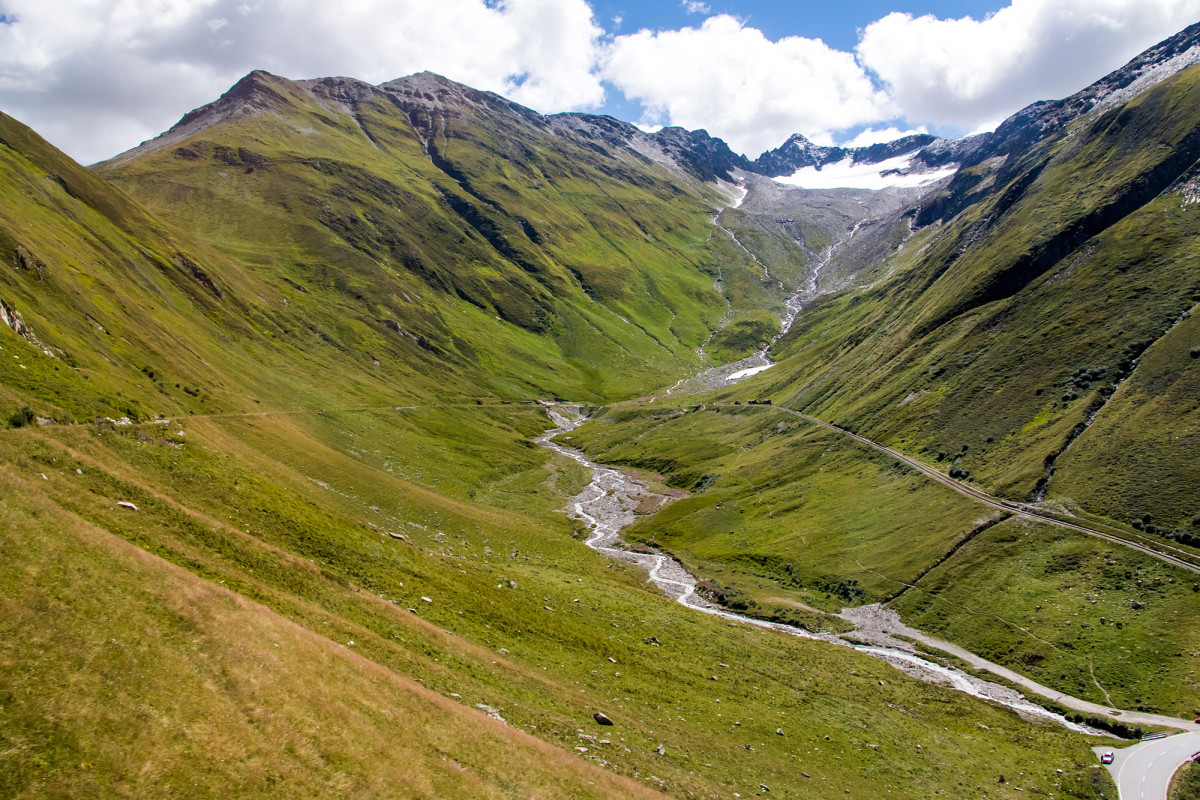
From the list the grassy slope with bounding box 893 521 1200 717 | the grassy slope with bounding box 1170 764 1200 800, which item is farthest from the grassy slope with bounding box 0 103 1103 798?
the grassy slope with bounding box 893 521 1200 717

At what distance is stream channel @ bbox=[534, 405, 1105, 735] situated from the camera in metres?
55.6

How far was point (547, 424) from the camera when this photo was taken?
196 metres

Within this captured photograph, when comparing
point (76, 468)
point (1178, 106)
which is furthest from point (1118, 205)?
point (76, 468)

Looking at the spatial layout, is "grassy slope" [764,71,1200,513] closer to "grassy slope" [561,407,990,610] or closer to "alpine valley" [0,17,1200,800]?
"alpine valley" [0,17,1200,800]

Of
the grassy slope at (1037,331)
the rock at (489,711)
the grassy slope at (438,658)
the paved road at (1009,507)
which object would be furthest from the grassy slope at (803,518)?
the rock at (489,711)

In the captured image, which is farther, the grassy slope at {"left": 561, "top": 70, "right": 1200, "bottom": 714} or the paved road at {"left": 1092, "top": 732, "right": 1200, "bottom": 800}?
the grassy slope at {"left": 561, "top": 70, "right": 1200, "bottom": 714}

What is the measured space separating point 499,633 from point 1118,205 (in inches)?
6462

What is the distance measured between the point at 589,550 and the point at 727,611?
81.1 feet

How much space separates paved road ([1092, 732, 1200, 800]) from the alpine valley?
1.60 m

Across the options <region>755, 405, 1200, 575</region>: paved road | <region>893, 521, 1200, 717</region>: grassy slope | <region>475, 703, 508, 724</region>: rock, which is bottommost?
<region>475, 703, 508, 724</region>: rock

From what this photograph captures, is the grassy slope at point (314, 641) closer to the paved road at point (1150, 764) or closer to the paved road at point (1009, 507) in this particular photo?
the paved road at point (1150, 764)

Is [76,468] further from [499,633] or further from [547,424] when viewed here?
[547,424]

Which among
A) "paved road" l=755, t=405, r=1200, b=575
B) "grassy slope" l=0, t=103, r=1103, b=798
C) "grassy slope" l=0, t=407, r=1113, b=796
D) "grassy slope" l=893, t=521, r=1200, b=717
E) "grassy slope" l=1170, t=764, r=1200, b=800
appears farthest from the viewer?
"paved road" l=755, t=405, r=1200, b=575

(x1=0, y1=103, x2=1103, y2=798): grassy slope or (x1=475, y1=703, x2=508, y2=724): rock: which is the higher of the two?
(x1=0, y1=103, x2=1103, y2=798): grassy slope
